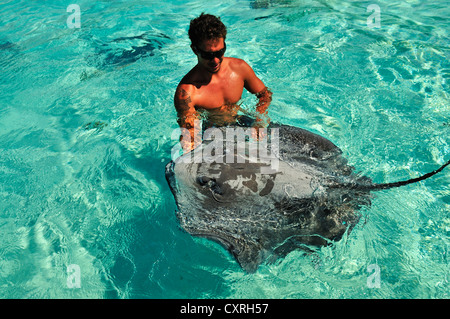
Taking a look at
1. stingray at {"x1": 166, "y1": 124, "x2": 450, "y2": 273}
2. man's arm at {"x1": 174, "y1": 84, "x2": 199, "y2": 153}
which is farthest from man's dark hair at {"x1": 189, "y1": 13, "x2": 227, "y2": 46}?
stingray at {"x1": 166, "y1": 124, "x2": 450, "y2": 273}

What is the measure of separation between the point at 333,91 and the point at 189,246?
3543mm

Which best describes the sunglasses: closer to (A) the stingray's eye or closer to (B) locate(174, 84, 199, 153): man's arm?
(B) locate(174, 84, 199, 153): man's arm

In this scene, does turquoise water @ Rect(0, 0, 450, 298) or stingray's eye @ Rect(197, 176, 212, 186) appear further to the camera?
turquoise water @ Rect(0, 0, 450, 298)

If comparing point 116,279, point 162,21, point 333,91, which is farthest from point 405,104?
point 162,21

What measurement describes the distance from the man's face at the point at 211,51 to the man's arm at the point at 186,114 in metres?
0.34

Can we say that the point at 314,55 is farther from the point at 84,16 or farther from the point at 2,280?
the point at 84,16

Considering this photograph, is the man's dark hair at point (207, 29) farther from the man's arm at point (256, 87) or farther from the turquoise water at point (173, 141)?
the turquoise water at point (173, 141)

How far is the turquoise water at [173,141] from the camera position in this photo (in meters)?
3.08

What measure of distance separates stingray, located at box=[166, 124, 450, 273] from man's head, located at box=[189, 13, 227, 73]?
1.09m

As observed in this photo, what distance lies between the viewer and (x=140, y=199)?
3.95 metres

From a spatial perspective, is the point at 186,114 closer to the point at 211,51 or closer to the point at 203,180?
the point at 211,51

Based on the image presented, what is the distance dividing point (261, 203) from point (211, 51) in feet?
5.38

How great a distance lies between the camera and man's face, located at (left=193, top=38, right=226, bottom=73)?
10.4 ft
